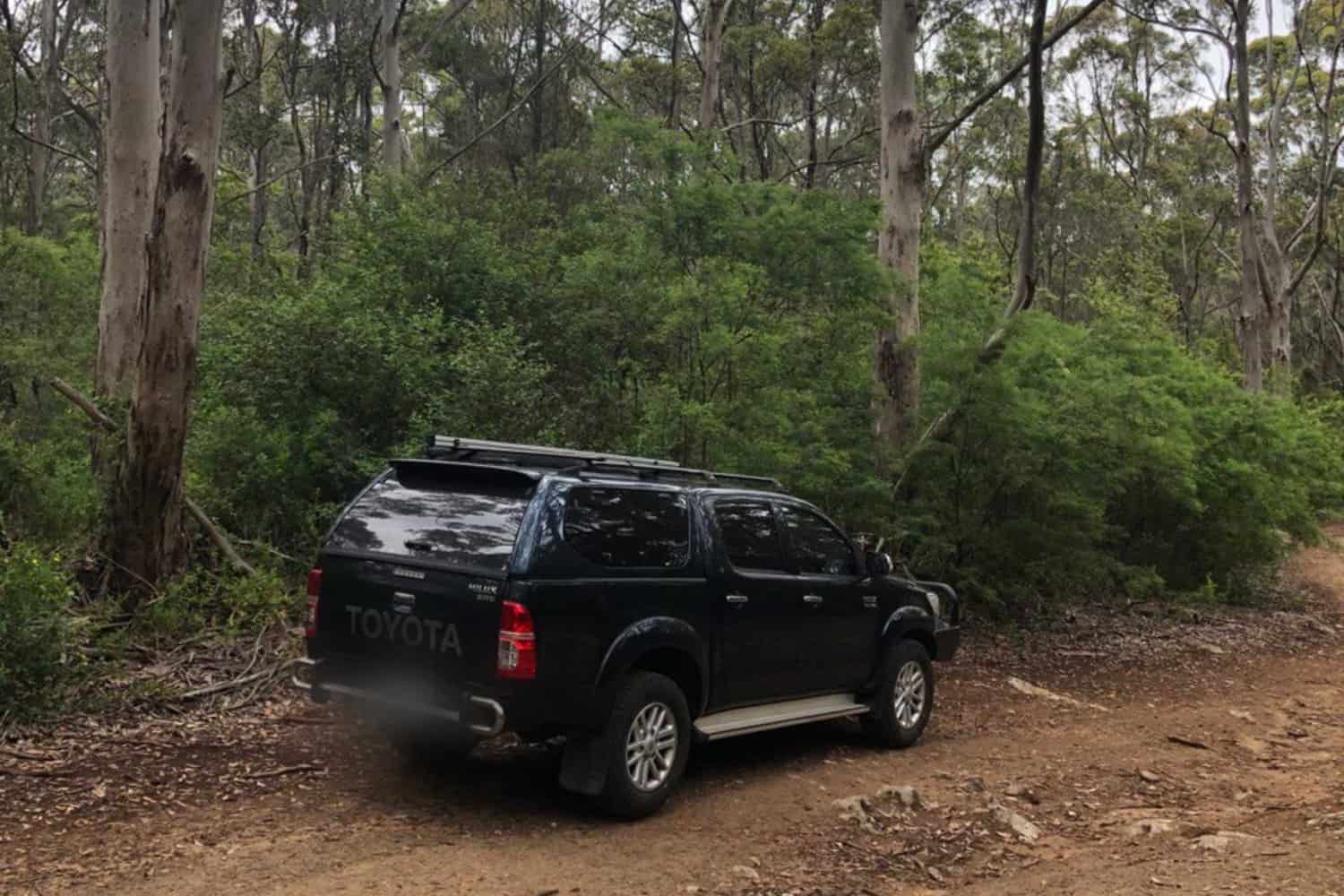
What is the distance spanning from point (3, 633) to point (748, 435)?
6.73 m

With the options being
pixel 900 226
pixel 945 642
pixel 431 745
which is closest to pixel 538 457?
pixel 431 745

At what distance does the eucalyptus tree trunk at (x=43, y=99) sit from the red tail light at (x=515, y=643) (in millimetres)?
22974

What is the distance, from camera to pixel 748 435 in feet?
37.1

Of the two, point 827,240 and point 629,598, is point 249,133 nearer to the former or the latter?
point 827,240

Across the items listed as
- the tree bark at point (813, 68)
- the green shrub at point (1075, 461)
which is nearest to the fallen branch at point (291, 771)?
the green shrub at point (1075, 461)

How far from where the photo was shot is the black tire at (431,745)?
5.64 metres

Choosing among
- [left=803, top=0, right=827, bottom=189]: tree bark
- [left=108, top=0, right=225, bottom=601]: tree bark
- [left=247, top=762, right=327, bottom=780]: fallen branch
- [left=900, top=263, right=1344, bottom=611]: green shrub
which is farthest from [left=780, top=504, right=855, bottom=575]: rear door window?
[left=803, top=0, right=827, bottom=189]: tree bark

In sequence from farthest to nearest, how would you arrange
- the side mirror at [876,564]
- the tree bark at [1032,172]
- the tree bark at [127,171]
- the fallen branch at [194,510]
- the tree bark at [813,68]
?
the tree bark at [813,68]
the tree bark at [1032,172]
the tree bark at [127,171]
the fallen branch at [194,510]
the side mirror at [876,564]

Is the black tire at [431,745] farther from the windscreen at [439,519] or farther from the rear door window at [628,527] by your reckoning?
the rear door window at [628,527]

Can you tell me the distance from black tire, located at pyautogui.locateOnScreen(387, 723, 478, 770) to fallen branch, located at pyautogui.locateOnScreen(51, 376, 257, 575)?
3.65 m

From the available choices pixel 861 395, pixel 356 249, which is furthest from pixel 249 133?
pixel 861 395

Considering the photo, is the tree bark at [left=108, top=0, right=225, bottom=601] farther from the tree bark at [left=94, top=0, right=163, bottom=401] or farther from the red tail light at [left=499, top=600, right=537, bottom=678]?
the red tail light at [left=499, top=600, right=537, bottom=678]

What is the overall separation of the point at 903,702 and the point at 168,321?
21.4 feet

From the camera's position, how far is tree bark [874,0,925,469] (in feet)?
42.1
